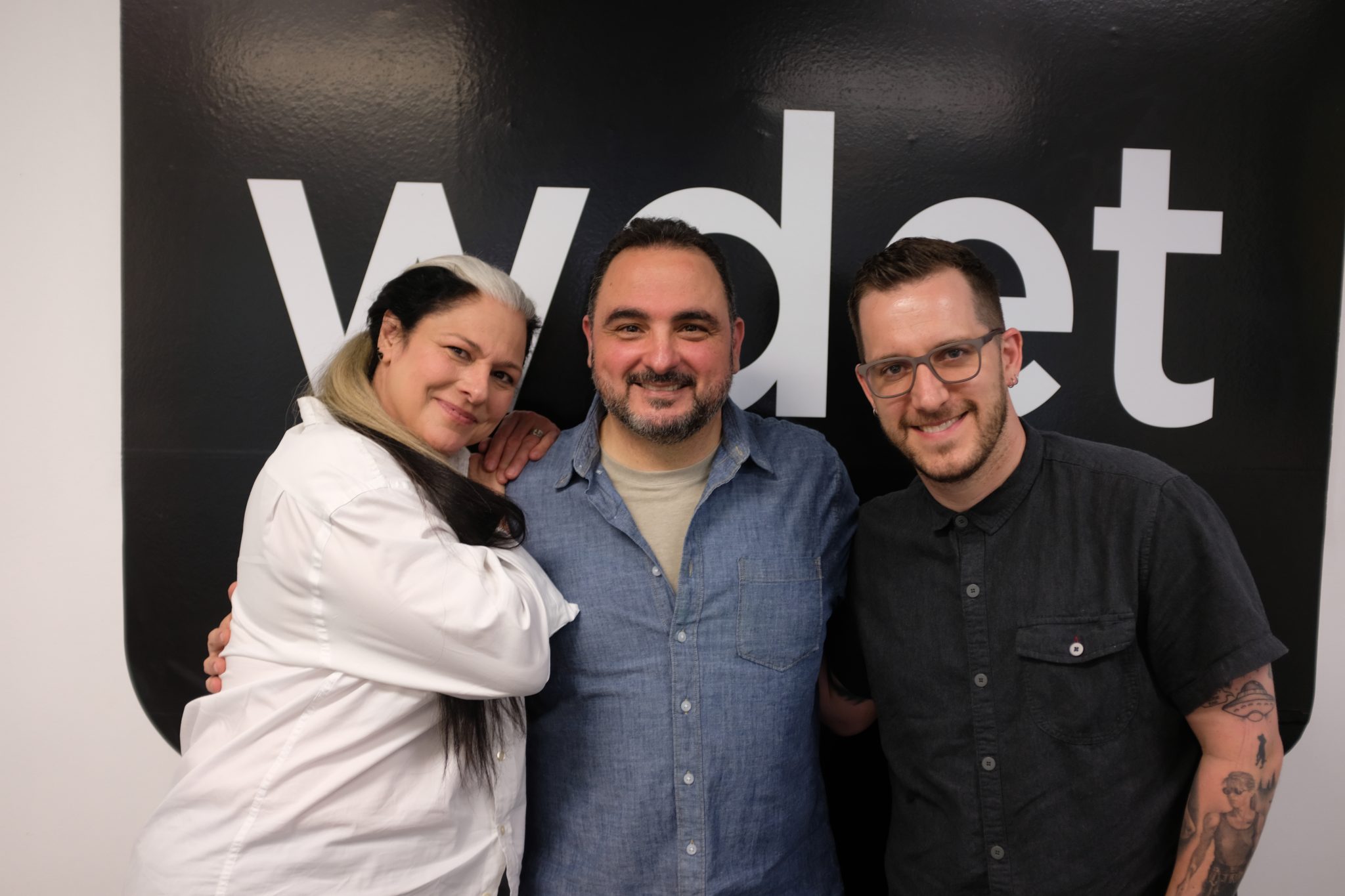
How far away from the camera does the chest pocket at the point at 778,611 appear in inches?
64.1

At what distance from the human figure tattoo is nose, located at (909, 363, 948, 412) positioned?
0.86m

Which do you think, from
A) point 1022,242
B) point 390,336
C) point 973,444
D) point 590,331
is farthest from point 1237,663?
point 390,336

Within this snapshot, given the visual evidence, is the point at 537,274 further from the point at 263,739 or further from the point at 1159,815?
the point at 1159,815

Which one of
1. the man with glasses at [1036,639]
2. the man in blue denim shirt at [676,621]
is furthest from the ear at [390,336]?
the man with glasses at [1036,639]

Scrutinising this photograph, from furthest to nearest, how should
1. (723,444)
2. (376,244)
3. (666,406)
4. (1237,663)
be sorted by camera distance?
1. (376,244)
2. (723,444)
3. (666,406)
4. (1237,663)

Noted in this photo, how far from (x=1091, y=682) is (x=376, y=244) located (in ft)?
6.64

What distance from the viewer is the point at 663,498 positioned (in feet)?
5.77

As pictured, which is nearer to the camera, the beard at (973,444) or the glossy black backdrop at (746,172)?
the beard at (973,444)

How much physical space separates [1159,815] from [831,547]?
2.66 ft

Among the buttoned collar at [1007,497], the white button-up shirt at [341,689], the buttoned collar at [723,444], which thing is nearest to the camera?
the white button-up shirt at [341,689]

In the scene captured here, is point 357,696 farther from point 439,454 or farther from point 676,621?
point 676,621

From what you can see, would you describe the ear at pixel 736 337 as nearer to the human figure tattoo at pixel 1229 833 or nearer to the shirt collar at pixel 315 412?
the shirt collar at pixel 315 412

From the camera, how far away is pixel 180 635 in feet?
6.86

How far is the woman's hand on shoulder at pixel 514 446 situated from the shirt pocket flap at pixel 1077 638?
3.79 ft
